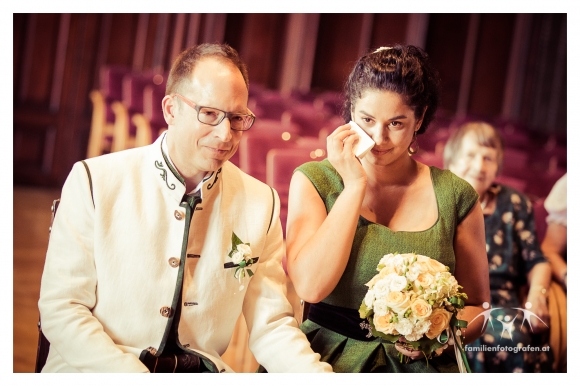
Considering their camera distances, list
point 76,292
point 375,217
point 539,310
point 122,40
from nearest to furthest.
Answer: point 76,292 → point 375,217 → point 539,310 → point 122,40

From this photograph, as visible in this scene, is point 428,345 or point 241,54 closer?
point 428,345

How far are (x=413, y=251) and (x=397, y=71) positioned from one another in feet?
1.88

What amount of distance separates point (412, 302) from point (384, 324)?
0.34 feet

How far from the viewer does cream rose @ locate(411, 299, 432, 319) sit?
6.59 ft

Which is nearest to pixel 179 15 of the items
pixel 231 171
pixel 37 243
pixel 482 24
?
pixel 37 243

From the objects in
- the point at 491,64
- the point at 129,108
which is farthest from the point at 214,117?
the point at 491,64

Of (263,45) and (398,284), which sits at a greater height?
(263,45)

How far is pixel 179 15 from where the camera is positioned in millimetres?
6398

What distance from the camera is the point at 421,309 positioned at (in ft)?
6.60

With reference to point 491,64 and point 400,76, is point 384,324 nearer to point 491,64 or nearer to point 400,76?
point 400,76

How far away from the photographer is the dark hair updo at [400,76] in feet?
7.23

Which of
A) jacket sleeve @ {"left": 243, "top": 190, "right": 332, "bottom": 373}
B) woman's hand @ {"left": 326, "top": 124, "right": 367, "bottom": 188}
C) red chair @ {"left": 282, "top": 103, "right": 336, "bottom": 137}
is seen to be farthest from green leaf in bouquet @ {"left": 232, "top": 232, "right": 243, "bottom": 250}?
red chair @ {"left": 282, "top": 103, "right": 336, "bottom": 137}

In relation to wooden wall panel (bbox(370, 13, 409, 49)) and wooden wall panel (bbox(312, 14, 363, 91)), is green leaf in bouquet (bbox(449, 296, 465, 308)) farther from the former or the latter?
wooden wall panel (bbox(370, 13, 409, 49))
